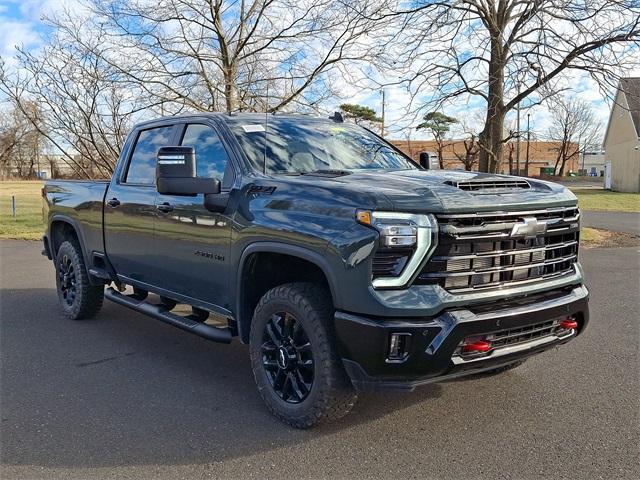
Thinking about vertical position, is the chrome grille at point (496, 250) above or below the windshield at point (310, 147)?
below

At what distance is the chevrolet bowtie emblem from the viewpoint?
344cm

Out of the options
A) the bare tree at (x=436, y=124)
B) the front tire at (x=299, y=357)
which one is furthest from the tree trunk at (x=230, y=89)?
the front tire at (x=299, y=357)

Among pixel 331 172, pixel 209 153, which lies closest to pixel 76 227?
pixel 209 153

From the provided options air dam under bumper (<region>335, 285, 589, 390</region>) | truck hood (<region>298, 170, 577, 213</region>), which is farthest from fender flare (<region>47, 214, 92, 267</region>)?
air dam under bumper (<region>335, 285, 589, 390</region>)

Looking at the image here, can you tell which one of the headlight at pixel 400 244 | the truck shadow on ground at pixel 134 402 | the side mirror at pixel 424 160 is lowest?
the truck shadow on ground at pixel 134 402

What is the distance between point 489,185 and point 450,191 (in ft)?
1.26

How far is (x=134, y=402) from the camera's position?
163 inches

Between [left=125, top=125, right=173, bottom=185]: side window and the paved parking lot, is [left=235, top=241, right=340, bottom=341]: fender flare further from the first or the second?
[left=125, top=125, right=173, bottom=185]: side window

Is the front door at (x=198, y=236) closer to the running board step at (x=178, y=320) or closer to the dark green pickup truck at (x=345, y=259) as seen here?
the dark green pickup truck at (x=345, y=259)

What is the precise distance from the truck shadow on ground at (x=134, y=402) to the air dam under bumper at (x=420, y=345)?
0.68m

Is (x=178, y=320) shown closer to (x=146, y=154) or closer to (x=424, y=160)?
(x=146, y=154)

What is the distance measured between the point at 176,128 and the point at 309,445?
9.67 feet

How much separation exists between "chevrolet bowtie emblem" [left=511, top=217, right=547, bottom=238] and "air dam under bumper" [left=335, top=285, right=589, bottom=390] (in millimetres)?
438

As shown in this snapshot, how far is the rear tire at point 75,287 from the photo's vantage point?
6363 mm
